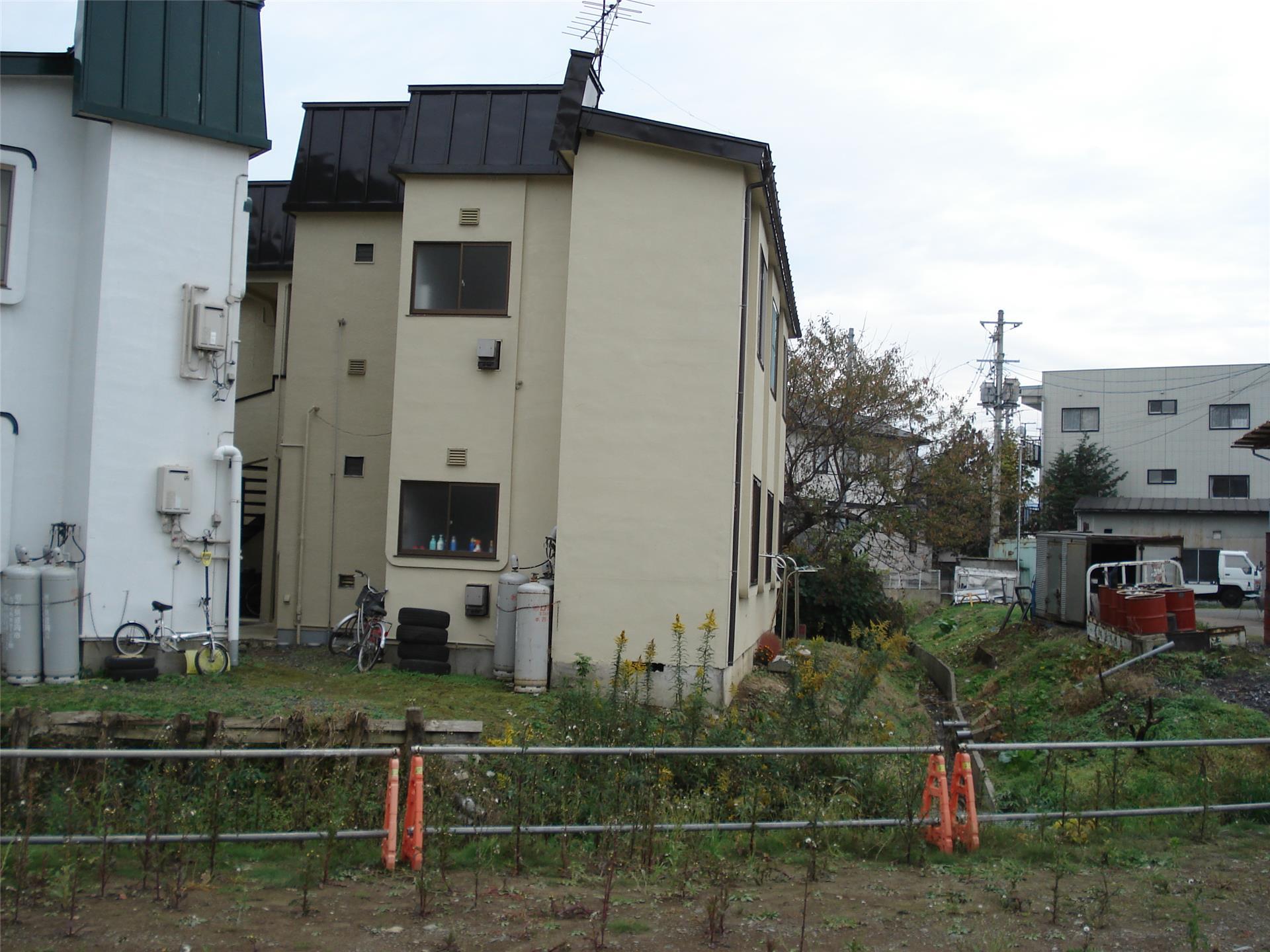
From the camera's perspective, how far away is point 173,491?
1232cm

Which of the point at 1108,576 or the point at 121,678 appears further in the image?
the point at 1108,576

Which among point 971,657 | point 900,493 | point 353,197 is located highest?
point 353,197

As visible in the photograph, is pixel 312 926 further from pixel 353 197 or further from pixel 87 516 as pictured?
pixel 353 197

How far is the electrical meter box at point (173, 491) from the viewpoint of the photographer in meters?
Answer: 12.3

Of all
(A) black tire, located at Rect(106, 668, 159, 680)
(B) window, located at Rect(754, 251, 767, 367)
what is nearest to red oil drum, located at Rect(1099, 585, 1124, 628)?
(B) window, located at Rect(754, 251, 767, 367)

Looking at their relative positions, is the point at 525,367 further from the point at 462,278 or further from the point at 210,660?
the point at 210,660

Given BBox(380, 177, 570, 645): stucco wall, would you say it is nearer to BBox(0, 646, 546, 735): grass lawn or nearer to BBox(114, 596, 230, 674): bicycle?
BBox(0, 646, 546, 735): grass lawn

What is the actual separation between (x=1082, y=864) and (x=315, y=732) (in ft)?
20.0

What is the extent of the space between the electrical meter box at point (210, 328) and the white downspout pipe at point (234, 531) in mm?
1203

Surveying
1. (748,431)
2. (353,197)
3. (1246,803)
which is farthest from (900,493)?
(1246,803)

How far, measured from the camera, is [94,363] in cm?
1202

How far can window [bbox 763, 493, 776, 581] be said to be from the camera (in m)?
20.5

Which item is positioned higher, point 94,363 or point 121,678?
point 94,363

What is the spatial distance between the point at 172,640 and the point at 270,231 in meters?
8.93
